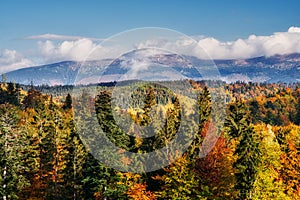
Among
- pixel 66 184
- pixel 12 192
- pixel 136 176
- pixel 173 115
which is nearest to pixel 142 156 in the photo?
pixel 136 176

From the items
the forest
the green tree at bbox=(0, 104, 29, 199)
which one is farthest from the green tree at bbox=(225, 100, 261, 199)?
the green tree at bbox=(0, 104, 29, 199)

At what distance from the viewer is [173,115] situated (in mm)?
63344

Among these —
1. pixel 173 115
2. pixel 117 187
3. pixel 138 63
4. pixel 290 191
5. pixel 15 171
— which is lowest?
pixel 290 191

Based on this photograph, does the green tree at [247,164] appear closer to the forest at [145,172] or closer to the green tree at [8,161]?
the forest at [145,172]

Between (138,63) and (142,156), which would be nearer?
(142,156)

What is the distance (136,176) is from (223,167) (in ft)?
41.4

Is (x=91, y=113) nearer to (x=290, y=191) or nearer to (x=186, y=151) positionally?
(x=186, y=151)

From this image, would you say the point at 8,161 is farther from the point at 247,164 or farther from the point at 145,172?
the point at 247,164

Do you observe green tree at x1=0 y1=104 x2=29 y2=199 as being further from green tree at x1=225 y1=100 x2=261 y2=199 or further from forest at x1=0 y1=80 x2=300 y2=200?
green tree at x1=225 y1=100 x2=261 y2=199

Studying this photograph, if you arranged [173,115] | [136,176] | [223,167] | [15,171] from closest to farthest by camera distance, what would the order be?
1. [223,167]
2. [15,171]
3. [136,176]
4. [173,115]

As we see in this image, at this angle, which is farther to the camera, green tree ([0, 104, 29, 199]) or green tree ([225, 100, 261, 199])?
green tree ([0, 104, 29, 199])

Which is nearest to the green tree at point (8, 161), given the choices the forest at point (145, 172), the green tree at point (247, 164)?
the forest at point (145, 172)

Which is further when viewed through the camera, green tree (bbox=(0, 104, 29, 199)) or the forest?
green tree (bbox=(0, 104, 29, 199))

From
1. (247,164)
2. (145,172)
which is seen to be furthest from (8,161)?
(247,164)
